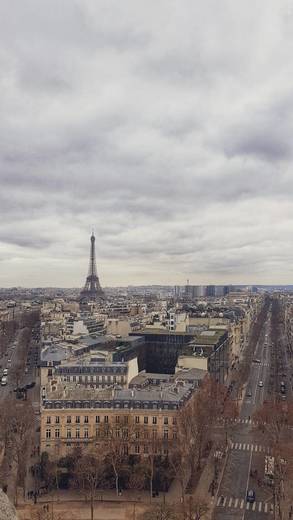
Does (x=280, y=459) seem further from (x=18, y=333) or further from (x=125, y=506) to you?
(x=18, y=333)

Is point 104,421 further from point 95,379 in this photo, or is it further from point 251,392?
point 251,392

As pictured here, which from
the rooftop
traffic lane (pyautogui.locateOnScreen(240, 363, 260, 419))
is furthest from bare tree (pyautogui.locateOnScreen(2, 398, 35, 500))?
traffic lane (pyautogui.locateOnScreen(240, 363, 260, 419))

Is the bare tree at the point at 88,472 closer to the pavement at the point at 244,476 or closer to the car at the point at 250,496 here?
the pavement at the point at 244,476

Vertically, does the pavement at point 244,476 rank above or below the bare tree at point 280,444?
below

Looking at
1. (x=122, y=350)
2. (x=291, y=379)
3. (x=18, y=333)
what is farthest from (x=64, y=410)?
(x=18, y=333)

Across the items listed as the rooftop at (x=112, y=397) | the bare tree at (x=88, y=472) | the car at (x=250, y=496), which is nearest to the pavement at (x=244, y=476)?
the car at (x=250, y=496)

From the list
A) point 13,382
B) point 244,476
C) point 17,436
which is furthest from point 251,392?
point 13,382
